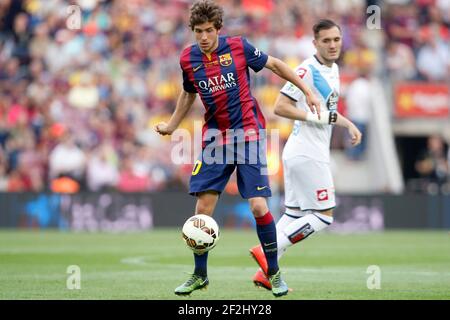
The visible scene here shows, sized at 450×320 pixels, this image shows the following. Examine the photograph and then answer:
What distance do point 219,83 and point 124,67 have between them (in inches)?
586

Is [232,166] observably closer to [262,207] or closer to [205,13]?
[262,207]

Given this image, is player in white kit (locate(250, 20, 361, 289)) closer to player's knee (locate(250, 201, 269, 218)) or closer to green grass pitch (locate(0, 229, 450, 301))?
green grass pitch (locate(0, 229, 450, 301))

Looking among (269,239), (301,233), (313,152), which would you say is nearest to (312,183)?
(313,152)

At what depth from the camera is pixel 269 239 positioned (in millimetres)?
9219

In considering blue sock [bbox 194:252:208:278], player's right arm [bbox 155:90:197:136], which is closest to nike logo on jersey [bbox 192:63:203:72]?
player's right arm [bbox 155:90:197:136]

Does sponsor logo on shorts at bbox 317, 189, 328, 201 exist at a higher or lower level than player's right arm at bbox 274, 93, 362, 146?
lower

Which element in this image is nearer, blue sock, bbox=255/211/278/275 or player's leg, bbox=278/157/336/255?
blue sock, bbox=255/211/278/275

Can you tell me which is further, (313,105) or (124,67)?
(124,67)

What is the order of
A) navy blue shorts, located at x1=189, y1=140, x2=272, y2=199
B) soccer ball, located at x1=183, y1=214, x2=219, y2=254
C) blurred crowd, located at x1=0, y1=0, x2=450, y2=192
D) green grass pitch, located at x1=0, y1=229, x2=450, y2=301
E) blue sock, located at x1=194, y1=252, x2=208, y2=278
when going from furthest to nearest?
blurred crowd, located at x1=0, y1=0, x2=450, y2=192
green grass pitch, located at x1=0, y1=229, x2=450, y2=301
blue sock, located at x1=194, y1=252, x2=208, y2=278
navy blue shorts, located at x1=189, y1=140, x2=272, y2=199
soccer ball, located at x1=183, y1=214, x2=219, y2=254

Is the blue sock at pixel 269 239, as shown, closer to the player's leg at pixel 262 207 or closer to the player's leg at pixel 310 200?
the player's leg at pixel 262 207

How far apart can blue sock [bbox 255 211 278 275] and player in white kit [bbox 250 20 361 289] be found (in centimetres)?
69

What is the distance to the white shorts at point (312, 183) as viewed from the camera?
10000 mm

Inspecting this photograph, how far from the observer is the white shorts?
32.8ft

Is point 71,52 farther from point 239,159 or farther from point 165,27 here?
point 239,159
